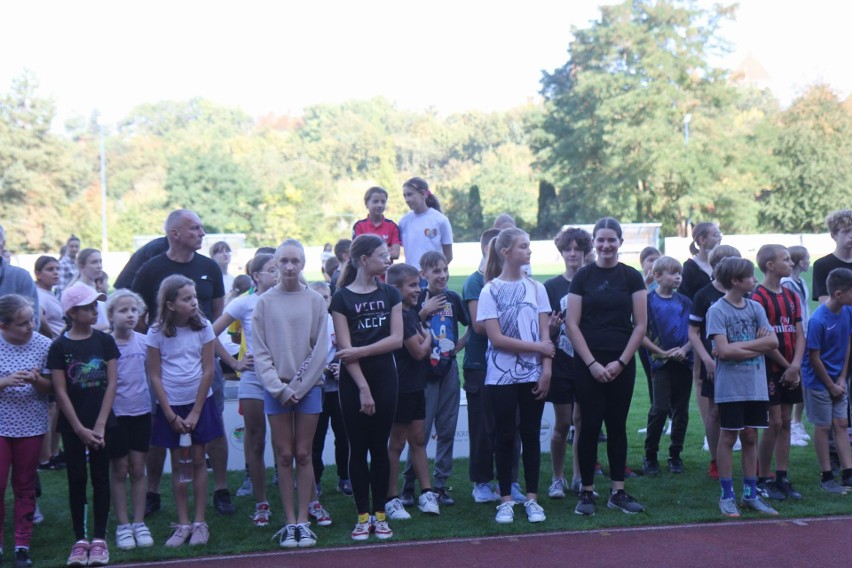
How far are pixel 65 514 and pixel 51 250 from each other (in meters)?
58.1

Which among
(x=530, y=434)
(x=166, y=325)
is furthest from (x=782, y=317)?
(x=166, y=325)

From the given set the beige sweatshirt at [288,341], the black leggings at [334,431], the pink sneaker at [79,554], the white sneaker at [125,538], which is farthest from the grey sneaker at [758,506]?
the pink sneaker at [79,554]

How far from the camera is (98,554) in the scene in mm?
5609

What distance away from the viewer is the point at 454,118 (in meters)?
102

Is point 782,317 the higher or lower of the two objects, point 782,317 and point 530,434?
the higher

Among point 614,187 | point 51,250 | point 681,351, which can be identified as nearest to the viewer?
point 681,351

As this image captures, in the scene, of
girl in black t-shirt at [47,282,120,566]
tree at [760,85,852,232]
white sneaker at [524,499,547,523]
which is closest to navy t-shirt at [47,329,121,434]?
girl in black t-shirt at [47,282,120,566]

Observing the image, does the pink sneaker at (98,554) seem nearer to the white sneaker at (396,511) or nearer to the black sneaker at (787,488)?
the white sneaker at (396,511)

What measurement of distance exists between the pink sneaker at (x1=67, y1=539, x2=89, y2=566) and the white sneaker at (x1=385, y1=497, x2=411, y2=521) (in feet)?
6.61

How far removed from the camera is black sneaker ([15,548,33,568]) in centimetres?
559

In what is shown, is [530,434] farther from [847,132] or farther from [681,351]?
[847,132]

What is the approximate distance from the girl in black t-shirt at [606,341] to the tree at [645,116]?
49233 mm

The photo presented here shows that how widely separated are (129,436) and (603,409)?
3264 millimetres

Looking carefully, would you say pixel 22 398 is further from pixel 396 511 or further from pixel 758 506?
pixel 758 506
